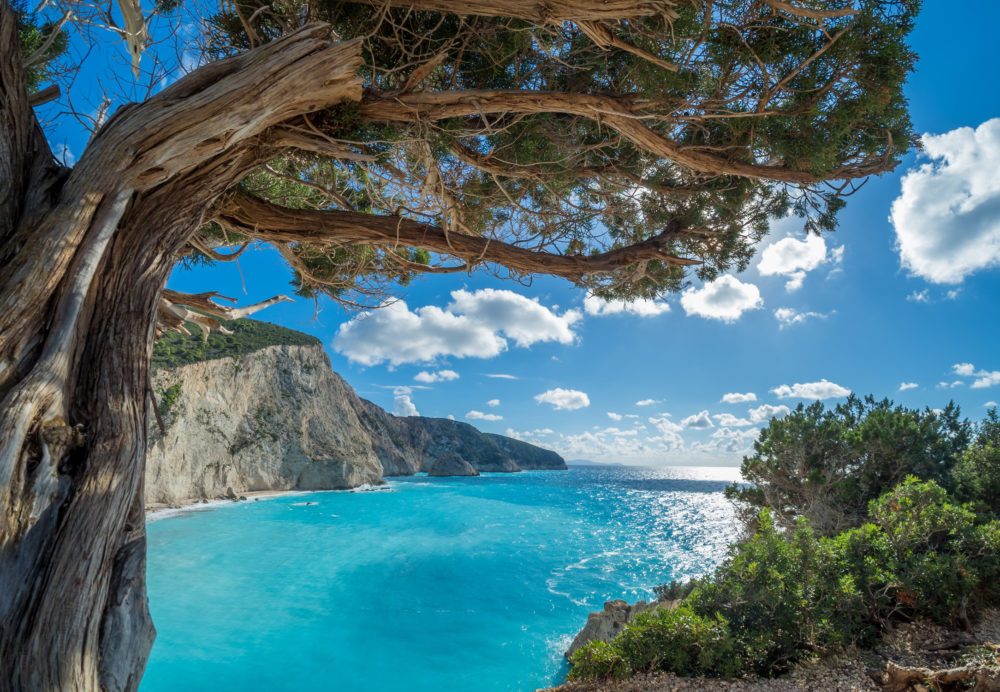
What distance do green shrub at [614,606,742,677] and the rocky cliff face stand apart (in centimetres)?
2286

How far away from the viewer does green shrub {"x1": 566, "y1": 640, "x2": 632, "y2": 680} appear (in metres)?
3.24

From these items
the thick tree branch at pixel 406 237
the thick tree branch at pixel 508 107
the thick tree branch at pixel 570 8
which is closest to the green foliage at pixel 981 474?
the thick tree branch at pixel 406 237

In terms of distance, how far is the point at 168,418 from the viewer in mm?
25906

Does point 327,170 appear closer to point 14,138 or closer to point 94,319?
point 14,138

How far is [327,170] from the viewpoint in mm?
3490

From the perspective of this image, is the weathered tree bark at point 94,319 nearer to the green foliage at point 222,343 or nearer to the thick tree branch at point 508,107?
the thick tree branch at point 508,107

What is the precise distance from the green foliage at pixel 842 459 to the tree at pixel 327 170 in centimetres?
544

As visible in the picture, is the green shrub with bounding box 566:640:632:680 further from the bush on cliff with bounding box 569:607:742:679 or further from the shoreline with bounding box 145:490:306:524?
the shoreline with bounding box 145:490:306:524

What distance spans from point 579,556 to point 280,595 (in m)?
10.6

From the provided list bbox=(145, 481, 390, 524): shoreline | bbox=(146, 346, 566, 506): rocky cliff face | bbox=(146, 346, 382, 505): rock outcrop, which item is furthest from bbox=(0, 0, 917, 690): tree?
bbox=(146, 346, 382, 505): rock outcrop

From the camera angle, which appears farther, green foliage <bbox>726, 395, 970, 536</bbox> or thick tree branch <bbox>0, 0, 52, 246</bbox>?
green foliage <bbox>726, 395, 970, 536</bbox>

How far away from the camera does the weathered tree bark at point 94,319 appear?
1.38 meters

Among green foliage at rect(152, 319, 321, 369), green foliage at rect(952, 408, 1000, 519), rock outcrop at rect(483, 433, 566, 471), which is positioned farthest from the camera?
rock outcrop at rect(483, 433, 566, 471)

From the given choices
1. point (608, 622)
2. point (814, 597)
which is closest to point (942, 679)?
point (814, 597)
